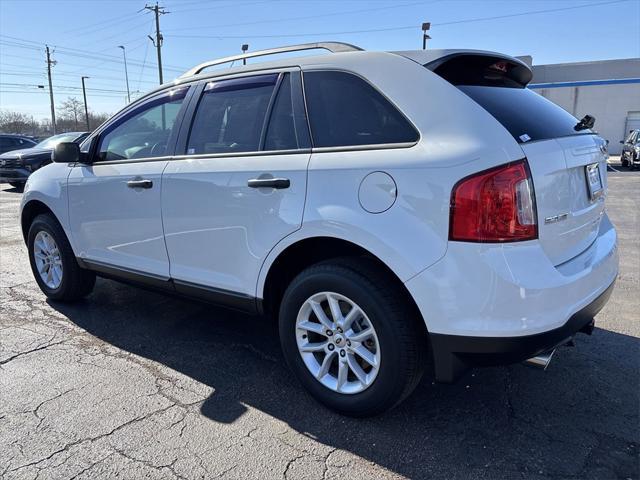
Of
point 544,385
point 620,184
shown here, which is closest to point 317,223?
point 544,385

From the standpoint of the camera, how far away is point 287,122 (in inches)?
116

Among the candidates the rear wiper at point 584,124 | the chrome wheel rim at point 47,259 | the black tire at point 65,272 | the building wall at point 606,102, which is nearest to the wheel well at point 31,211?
the black tire at point 65,272

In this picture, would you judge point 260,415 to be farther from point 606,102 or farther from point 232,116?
point 606,102

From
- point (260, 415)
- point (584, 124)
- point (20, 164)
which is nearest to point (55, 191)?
point (260, 415)

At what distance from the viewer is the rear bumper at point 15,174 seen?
45.4ft

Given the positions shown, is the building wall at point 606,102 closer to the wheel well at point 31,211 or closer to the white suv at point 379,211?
the wheel well at point 31,211

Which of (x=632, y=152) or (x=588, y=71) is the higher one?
(x=588, y=71)

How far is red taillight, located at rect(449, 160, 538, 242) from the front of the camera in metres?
2.20

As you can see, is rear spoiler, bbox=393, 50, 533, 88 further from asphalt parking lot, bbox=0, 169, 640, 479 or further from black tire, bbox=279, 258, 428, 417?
asphalt parking lot, bbox=0, 169, 640, 479

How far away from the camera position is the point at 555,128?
2.66m

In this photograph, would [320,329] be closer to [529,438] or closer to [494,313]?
[494,313]

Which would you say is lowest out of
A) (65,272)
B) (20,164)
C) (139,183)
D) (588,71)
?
(65,272)

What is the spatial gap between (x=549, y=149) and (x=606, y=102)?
38.0m

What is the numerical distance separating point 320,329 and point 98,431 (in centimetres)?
128
